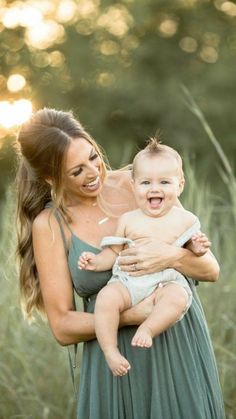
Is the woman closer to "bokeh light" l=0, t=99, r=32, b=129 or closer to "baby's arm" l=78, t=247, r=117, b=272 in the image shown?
"baby's arm" l=78, t=247, r=117, b=272

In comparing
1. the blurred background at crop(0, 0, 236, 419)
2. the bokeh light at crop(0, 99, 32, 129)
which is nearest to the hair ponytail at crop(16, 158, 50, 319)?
the bokeh light at crop(0, 99, 32, 129)

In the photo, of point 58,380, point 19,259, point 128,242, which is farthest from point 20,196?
point 58,380

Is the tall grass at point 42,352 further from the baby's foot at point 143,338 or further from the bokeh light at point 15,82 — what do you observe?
the bokeh light at point 15,82

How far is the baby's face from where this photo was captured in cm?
376

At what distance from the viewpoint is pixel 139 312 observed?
148 inches

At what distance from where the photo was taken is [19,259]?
4.29 m

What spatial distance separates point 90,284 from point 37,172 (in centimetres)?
48

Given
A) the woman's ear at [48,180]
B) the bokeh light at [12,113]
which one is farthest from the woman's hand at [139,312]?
the bokeh light at [12,113]

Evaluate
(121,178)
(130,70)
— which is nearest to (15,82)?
(130,70)

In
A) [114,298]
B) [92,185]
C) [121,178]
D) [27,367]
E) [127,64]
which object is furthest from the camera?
[127,64]

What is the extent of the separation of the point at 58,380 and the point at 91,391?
1818mm

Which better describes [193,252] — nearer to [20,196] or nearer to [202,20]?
[20,196]

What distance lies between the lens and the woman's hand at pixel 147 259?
148 inches

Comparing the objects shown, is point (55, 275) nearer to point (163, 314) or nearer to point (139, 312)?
point (139, 312)
